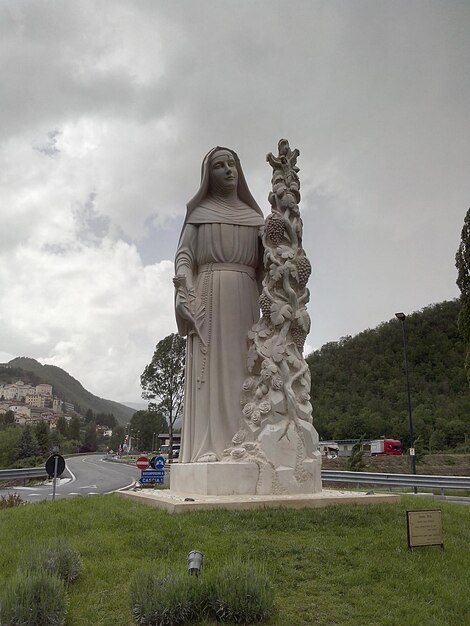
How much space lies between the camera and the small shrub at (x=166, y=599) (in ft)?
14.8

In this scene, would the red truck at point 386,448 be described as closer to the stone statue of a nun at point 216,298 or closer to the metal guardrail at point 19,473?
the metal guardrail at point 19,473

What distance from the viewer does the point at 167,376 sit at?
4531cm

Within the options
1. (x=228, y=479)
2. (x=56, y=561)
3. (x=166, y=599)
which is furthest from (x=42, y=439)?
(x=166, y=599)

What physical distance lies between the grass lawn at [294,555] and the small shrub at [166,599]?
244 mm

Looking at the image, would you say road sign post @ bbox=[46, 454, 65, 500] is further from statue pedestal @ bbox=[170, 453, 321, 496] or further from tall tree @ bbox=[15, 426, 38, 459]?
tall tree @ bbox=[15, 426, 38, 459]

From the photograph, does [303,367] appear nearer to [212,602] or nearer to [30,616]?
[212,602]

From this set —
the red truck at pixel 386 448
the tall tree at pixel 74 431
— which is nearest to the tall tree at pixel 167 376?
the red truck at pixel 386 448

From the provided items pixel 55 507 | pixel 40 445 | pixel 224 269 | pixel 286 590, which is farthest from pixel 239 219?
pixel 40 445

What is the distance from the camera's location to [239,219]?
1153cm

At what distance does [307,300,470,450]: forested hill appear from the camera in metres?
60.6

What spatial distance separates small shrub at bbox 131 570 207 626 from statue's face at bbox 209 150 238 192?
8.51 meters

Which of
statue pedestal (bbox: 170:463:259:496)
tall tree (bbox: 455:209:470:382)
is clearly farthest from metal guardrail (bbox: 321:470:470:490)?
tall tree (bbox: 455:209:470:382)

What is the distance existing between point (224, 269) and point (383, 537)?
20.0 ft

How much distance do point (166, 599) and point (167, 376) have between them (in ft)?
135
